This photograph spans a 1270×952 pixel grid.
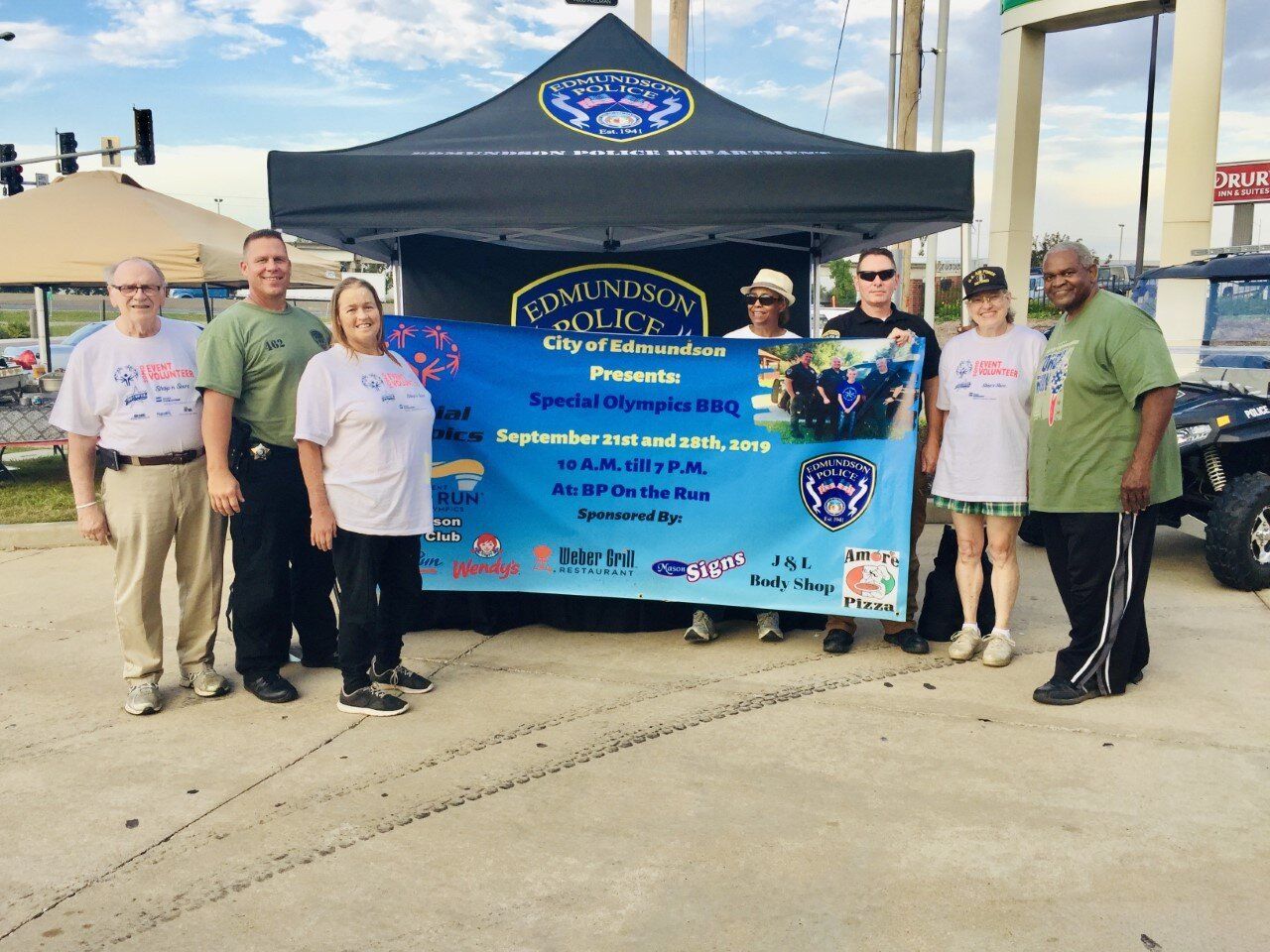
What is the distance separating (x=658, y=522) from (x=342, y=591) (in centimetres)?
162

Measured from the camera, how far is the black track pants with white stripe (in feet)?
14.6

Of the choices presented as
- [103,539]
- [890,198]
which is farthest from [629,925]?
[890,198]

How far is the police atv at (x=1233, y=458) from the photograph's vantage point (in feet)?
20.1

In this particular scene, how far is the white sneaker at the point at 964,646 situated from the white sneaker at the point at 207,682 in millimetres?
3300

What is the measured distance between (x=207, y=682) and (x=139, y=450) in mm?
1041

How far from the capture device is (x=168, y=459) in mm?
4391

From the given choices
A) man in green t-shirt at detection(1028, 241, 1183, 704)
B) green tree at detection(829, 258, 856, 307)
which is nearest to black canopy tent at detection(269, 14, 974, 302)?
man in green t-shirt at detection(1028, 241, 1183, 704)

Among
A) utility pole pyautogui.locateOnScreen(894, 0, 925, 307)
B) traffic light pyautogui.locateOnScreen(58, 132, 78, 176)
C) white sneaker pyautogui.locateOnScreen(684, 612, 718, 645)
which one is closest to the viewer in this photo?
white sneaker pyautogui.locateOnScreen(684, 612, 718, 645)

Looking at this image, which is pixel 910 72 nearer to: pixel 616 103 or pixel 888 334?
pixel 616 103

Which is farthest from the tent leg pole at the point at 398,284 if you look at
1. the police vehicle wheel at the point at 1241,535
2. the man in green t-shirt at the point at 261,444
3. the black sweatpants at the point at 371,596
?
the police vehicle wheel at the point at 1241,535

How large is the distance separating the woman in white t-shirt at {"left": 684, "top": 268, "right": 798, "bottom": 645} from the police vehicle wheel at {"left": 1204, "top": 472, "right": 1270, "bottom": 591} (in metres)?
2.72

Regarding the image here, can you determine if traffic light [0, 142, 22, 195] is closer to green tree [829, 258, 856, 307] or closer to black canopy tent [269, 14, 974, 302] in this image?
black canopy tent [269, 14, 974, 302]

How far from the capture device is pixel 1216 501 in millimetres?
6234

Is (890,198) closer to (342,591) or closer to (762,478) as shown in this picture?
(762,478)
